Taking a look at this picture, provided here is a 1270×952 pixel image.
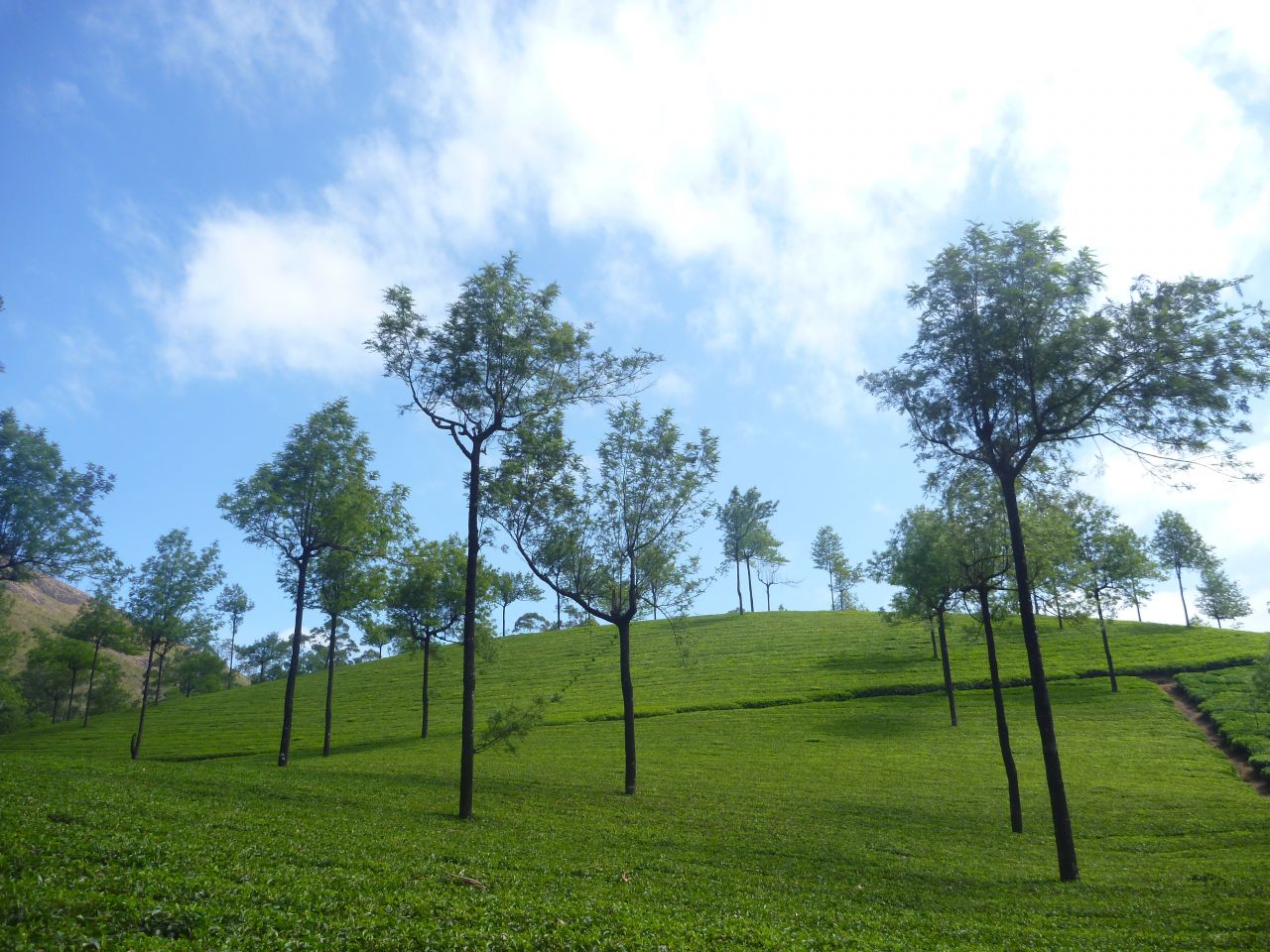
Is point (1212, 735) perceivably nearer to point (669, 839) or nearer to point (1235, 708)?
point (1235, 708)

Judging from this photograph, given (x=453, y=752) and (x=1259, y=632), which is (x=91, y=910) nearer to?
(x=453, y=752)

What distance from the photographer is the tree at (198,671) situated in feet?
371

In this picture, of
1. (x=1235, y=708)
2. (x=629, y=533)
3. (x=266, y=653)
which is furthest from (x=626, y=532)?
(x=266, y=653)

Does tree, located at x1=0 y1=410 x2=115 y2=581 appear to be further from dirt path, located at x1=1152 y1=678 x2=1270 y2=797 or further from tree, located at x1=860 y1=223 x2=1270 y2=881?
dirt path, located at x1=1152 y1=678 x2=1270 y2=797

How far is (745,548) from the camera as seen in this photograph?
390ft

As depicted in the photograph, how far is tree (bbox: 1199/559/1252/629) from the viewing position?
10438 cm

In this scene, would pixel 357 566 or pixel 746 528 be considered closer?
pixel 357 566

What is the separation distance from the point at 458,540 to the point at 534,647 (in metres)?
40.7

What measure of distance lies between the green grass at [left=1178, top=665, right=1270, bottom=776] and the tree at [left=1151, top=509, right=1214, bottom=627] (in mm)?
42696

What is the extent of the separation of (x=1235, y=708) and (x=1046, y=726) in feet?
133

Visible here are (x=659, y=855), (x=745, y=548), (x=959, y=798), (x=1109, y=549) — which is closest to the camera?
(x=659, y=855)

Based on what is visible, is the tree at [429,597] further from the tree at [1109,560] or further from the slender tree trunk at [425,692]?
the tree at [1109,560]

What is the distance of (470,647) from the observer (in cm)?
2555

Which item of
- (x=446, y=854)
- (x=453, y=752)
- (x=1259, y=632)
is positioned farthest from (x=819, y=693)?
(x=1259, y=632)
